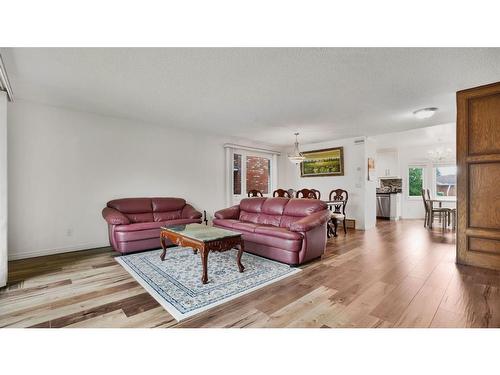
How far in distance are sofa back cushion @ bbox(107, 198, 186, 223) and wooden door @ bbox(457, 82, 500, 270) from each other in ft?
14.9

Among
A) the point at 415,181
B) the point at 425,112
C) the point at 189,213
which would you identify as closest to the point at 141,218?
the point at 189,213

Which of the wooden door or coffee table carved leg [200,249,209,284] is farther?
→ the wooden door

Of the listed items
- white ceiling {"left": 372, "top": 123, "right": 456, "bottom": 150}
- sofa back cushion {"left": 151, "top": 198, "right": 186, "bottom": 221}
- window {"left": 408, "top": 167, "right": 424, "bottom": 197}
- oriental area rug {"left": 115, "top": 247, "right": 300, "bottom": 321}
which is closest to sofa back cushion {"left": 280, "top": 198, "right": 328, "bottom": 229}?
oriental area rug {"left": 115, "top": 247, "right": 300, "bottom": 321}

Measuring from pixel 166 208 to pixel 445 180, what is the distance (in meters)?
8.61

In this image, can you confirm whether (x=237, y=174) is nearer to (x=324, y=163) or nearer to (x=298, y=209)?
(x=324, y=163)

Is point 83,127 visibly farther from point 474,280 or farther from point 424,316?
point 474,280

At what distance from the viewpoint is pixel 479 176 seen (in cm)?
288

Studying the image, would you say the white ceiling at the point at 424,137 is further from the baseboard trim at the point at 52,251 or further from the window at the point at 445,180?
the baseboard trim at the point at 52,251

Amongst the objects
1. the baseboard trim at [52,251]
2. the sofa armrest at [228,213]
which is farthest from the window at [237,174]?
the baseboard trim at [52,251]

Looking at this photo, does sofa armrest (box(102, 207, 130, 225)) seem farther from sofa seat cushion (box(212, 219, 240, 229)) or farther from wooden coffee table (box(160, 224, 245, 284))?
sofa seat cushion (box(212, 219, 240, 229))

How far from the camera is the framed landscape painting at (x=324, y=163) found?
240 inches

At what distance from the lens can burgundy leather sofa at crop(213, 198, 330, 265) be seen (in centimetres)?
297

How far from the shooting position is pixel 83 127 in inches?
155
